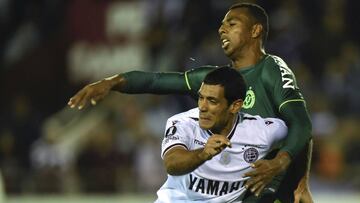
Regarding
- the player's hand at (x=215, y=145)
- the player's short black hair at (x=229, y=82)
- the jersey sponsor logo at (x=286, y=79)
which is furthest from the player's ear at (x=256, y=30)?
the player's hand at (x=215, y=145)

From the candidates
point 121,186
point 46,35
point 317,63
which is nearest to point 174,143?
point 121,186

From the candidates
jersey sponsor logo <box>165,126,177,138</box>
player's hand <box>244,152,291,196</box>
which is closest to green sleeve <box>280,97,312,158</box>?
player's hand <box>244,152,291,196</box>

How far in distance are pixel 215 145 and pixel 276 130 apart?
0.72 meters

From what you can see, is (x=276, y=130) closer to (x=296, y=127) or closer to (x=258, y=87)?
(x=296, y=127)

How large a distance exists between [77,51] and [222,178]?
7.64 meters

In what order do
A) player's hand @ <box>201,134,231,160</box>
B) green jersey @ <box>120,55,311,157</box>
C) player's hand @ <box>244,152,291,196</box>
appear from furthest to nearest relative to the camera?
green jersey @ <box>120,55,311,157</box> < player's hand @ <box>244,152,291,196</box> < player's hand @ <box>201,134,231,160</box>

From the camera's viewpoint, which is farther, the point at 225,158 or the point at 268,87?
the point at 268,87

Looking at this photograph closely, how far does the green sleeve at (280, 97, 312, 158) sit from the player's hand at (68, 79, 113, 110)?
3.36ft

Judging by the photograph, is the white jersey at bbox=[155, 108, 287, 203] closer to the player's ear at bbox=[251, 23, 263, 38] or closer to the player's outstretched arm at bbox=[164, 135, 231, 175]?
the player's outstretched arm at bbox=[164, 135, 231, 175]

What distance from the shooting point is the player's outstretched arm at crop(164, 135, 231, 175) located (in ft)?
17.7

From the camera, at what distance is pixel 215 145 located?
5391mm

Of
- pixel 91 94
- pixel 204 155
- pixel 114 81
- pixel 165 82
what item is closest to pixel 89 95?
pixel 91 94

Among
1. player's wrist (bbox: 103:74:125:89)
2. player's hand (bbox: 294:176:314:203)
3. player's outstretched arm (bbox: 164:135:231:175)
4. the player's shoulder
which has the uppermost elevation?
the player's shoulder

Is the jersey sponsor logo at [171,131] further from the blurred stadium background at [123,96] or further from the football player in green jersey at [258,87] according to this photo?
the blurred stadium background at [123,96]
